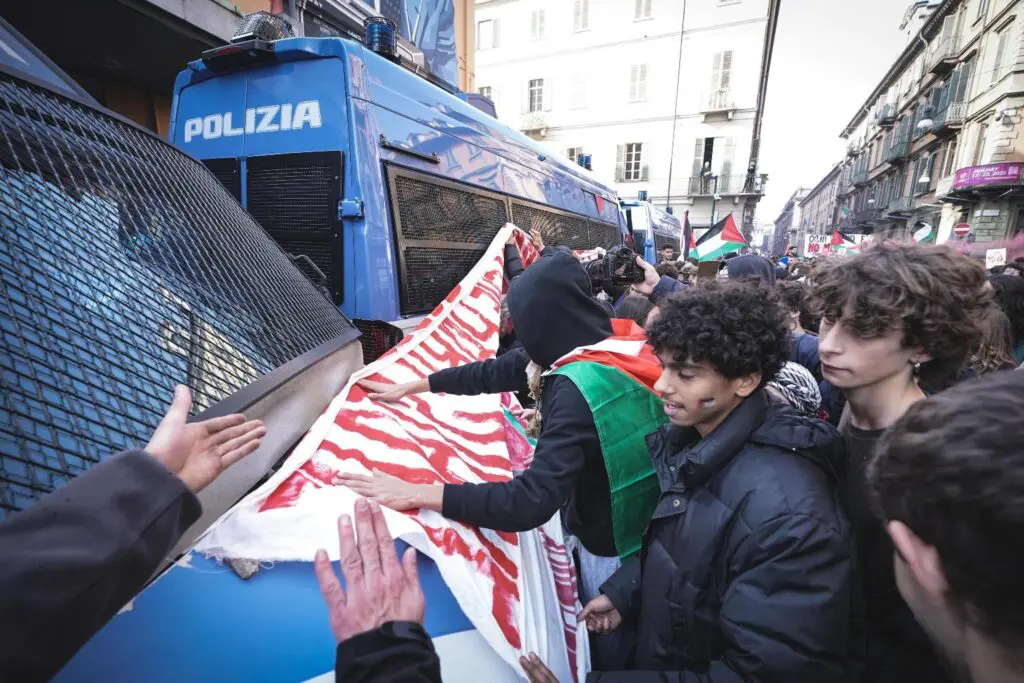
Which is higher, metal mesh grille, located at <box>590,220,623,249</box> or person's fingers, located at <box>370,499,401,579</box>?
metal mesh grille, located at <box>590,220,623,249</box>

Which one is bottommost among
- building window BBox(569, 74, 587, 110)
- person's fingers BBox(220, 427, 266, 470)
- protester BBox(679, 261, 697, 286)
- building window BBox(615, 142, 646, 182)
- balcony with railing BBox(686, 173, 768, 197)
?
person's fingers BBox(220, 427, 266, 470)

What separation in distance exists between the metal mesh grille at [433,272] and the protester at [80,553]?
8.56 ft

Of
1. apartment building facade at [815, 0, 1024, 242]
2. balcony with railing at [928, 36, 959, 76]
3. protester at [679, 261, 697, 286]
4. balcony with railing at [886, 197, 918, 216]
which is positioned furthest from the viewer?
balcony with railing at [886, 197, 918, 216]

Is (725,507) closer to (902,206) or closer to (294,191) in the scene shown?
(294,191)

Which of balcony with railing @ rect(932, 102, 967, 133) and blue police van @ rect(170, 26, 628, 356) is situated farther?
balcony with railing @ rect(932, 102, 967, 133)

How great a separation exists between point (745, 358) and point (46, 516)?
57.8 inches

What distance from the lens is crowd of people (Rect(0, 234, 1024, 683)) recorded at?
0.63 m

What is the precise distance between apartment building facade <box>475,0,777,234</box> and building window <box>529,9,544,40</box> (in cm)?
6

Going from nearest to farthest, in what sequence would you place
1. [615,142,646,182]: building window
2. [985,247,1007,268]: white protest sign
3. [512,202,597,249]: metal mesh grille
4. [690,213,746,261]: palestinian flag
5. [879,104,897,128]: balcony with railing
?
[512,202,597,249]: metal mesh grille, [985,247,1007,268]: white protest sign, [690,213,746,261]: palestinian flag, [615,142,646,182]: building window, [879,104,897,128]: balcony with railing

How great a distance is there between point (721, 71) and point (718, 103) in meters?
1.71

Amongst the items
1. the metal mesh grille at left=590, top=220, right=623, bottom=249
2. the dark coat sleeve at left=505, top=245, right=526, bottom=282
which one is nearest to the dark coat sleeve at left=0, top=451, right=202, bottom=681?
the dark coat sleeve at left=505, top=245, right=526, bottom=282

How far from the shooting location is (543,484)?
135 centimetres

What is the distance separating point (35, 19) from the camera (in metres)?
4.84

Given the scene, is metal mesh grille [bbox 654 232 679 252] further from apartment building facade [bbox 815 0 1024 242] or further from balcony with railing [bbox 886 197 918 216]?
balcony with railing [bbox 886 197 918 216]
